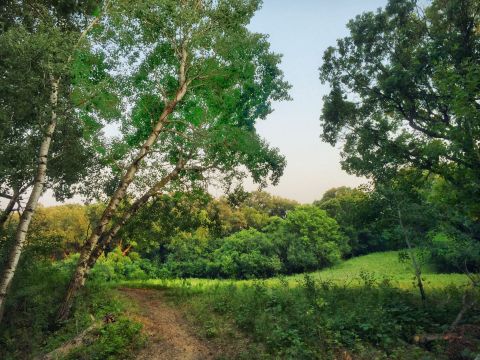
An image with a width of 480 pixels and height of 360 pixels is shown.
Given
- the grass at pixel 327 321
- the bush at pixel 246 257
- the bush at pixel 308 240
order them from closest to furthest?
the grass at pixel 327 321
the bush at pixel 246 257
the bush at pixel 308 240

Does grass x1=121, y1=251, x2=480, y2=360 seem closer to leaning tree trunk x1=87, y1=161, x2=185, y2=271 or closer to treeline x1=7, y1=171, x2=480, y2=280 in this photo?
treeline x1=7, y1=171, x2=480, y2=280

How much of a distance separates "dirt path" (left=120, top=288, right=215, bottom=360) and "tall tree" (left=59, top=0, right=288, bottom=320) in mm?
2832

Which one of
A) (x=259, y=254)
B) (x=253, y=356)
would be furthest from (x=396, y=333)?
(x=259, y=254)

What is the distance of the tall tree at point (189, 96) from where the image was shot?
37.1 ft

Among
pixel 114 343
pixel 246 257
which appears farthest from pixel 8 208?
pixel 246 257

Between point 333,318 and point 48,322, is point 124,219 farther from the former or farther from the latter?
point 333,318

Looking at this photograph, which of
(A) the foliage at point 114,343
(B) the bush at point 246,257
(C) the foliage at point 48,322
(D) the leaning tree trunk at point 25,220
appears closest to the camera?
(A) the foliage at point 114,343

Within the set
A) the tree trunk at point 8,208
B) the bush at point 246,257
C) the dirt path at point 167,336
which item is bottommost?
the dirt path at point 167,336

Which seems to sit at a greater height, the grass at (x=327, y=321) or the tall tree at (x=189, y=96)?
the tall tree at (x=189, y=96)

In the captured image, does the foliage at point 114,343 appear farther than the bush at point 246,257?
No

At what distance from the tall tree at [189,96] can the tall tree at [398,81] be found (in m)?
4.93

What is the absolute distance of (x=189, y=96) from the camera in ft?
45.5

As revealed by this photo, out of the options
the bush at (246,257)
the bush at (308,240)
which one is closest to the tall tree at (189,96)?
the bush at (246,257)

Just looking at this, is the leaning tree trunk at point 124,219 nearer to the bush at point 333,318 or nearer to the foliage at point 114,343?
the foliage at point 114,343
